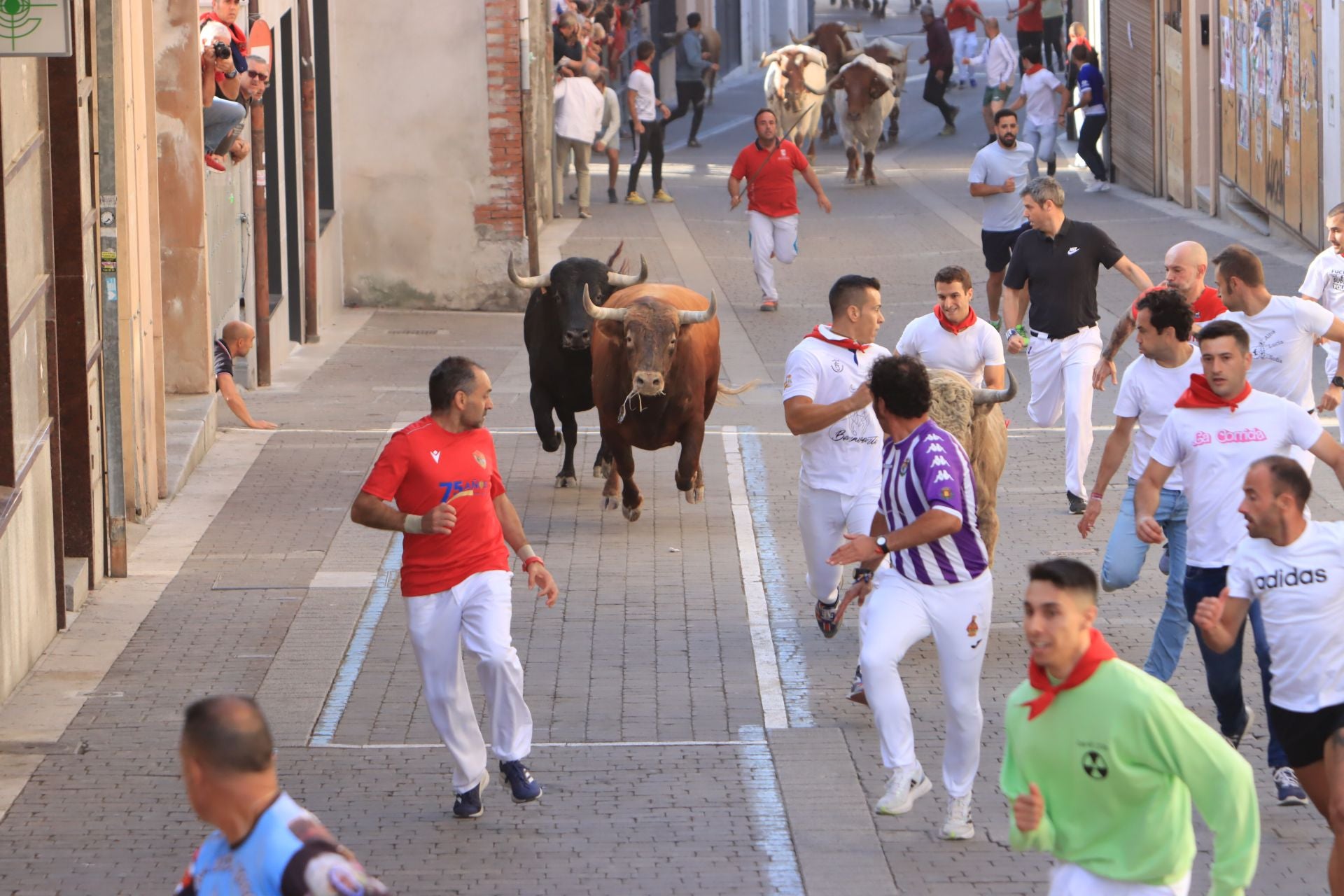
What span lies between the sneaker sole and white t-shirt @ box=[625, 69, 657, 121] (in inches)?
899

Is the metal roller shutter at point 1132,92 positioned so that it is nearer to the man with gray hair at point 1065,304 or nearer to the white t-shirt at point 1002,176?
the white t-shirt at point 1002,176

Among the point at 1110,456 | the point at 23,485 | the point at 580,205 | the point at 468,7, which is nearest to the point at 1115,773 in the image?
the point at 1110,456

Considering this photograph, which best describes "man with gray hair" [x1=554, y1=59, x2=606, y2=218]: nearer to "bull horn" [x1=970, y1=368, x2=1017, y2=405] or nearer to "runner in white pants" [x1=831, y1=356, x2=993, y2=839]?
"bull horn" [x1=970, y1=368, x2=1017, y2=405]

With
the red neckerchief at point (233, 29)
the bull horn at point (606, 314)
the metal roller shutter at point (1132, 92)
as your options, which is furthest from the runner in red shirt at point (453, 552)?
the metal roller shutter at point (1132, 92)

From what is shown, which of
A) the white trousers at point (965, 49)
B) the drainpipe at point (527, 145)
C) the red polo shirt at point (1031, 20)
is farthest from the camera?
the white trousers at point (965, 49)

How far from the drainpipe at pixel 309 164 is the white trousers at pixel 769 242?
4.65m

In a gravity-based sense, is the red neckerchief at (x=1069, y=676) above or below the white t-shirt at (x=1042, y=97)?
below

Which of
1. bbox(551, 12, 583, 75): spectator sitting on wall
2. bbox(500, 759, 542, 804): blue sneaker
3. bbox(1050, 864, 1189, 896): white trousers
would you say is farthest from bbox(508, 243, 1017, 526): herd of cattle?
bbox(551, 12, 583, 75): spectator sitting on wall

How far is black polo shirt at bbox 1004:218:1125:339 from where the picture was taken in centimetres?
1298

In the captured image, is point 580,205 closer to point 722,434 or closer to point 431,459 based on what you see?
point 722,434

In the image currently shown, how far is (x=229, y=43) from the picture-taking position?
1502cm

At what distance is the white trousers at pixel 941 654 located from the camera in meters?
7.42

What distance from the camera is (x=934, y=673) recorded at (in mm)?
9914

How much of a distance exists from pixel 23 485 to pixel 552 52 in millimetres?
21521
